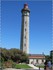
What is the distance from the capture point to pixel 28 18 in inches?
1785

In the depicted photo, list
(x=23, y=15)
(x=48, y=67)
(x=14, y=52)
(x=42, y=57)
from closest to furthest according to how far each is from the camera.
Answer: (x=48, y=67) < (x=14, y=52) < (x=42, y=57) < (x=23, y=15)

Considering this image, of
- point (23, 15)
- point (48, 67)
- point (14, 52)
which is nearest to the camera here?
point (48, 67)

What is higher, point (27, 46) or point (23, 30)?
point (23, 30)

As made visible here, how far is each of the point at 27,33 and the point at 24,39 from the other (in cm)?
122

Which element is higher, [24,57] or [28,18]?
[28,18]

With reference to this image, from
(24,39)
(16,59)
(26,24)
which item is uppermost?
(26,24)

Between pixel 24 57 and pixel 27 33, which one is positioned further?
pixel 27 33

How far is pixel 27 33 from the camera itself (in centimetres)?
4416

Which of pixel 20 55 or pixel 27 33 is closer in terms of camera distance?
pixel 20 55

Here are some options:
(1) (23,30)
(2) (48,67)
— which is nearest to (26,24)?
(1) (23,30)

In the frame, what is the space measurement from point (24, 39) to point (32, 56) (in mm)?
3412

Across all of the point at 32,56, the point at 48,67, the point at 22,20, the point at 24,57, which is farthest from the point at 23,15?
the point at 48,67

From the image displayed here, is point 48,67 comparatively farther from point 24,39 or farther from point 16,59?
point 24,39

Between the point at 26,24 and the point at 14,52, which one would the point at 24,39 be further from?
the point at 14,52
